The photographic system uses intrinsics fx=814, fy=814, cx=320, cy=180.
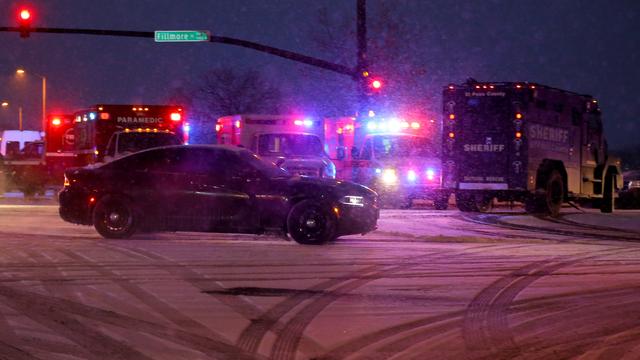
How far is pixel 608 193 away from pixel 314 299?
680 inches

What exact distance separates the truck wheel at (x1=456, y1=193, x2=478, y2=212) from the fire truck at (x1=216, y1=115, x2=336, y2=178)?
375 cm

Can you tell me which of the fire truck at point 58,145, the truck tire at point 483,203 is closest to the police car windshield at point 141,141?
the fire truck at point 58,145

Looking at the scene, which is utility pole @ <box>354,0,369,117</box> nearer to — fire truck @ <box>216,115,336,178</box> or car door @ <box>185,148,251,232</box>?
fire truck @ <box>216,115,336,178</box>

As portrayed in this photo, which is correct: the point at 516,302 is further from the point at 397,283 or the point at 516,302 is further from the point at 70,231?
the point at 70,231

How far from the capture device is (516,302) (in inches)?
324

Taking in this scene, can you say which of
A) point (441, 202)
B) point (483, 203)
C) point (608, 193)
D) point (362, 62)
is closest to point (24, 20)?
point (362, 62)

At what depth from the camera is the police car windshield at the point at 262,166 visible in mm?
13031

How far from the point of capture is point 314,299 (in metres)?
8.25

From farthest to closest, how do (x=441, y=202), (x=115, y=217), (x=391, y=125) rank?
1. (x=391, y=125)
2. (x=441, y=202)
3. (x=115, y=217)

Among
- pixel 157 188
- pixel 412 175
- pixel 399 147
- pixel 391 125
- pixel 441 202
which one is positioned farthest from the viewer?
pixel 391 125

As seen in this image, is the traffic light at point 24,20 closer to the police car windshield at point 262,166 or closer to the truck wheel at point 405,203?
the truck wheel at point 405,203

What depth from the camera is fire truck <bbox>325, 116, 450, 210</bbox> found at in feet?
78.2

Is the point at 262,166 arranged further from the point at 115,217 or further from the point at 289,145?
the point at 289,145

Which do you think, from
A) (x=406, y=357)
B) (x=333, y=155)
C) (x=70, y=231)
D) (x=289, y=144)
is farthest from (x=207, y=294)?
(x=333, y=155)
